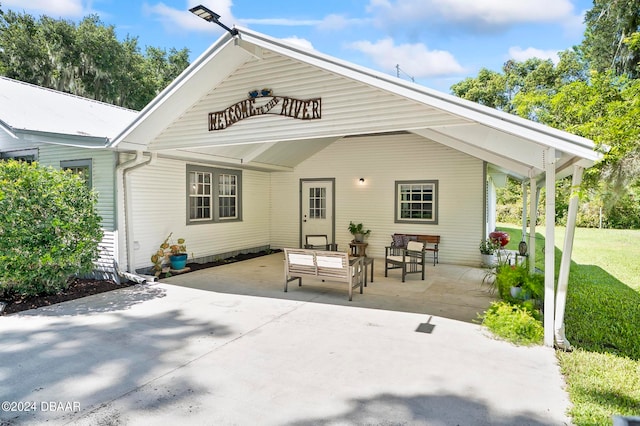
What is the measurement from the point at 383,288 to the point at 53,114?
25.3 feet

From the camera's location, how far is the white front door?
11094 millimetres

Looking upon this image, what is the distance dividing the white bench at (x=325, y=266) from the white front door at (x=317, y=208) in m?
4.67

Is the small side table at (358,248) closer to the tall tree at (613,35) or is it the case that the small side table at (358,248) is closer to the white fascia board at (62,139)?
the white fascia board at (62,139)

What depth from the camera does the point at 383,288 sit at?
6.71 m

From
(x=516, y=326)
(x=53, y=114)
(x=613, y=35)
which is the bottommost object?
(x=516, y=326)

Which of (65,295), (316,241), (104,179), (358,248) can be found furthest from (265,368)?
(358,248)

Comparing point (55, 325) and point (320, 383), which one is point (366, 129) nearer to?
point (320, 383)

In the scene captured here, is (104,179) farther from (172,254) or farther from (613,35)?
(613,35)

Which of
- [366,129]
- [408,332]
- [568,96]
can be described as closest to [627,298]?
[568,96]

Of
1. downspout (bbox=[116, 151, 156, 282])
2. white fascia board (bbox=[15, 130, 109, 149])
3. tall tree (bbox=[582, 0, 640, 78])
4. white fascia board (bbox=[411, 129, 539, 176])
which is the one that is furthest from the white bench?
tall tree (bbox=[582, 0, 640, 78])

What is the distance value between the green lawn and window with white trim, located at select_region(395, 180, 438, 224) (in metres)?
3.49

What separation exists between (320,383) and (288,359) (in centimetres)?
59

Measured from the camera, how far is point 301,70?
5.21m

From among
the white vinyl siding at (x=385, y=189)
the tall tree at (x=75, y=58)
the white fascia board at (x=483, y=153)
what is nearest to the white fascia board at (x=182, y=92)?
the white fascia board at (x=483, y=153)
